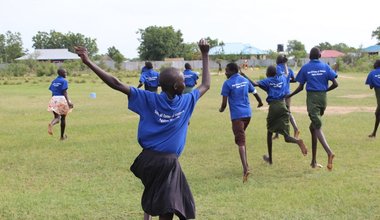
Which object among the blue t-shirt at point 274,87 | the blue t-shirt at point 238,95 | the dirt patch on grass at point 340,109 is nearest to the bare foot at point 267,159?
the blue t-shirt at point 274,87

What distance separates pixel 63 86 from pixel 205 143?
359cm

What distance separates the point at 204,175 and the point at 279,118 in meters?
1.60

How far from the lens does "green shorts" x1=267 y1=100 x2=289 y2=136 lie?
7816mm

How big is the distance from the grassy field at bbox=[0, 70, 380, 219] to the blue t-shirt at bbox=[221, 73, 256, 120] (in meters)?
1.00

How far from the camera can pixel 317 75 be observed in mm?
7723

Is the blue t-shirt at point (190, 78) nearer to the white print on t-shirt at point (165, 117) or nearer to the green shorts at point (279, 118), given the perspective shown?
the green shorts at point (279, 118)

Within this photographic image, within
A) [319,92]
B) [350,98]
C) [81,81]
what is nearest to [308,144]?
[319,92]

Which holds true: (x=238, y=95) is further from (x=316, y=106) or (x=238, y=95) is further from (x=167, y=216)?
(x=167, y=216)

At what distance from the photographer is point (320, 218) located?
17.4 feet

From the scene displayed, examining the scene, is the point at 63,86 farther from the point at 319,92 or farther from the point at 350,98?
the point at 350,98

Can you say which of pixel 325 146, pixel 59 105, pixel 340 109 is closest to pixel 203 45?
pixel 325 146

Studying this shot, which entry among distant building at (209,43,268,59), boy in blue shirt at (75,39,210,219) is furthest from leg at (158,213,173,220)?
distant building at (209,43,268,59)

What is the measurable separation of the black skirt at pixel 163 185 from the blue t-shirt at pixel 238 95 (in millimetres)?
3434

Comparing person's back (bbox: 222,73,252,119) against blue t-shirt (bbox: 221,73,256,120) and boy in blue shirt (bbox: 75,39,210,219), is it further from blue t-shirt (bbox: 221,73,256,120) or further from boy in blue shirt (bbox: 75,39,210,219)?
boy in blue shirt (bbox: 75,39,210,219)
